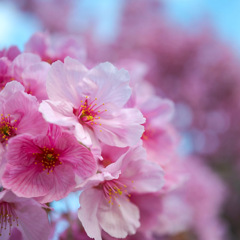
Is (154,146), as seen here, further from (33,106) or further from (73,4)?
(73,4)

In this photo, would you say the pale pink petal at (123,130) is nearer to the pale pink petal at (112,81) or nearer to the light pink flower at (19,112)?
the pale pink petal at (112,81)

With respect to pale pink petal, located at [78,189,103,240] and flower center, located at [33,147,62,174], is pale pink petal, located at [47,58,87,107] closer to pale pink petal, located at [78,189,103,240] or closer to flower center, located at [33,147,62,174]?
flower center, located at [33,147,62,174]

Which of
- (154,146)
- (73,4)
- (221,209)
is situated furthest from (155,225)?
(73,4)

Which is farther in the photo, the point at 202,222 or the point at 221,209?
the point at 221,209

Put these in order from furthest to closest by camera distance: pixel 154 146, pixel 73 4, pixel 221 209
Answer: pixel 73 4
pixel 221 209
pixel 154 146

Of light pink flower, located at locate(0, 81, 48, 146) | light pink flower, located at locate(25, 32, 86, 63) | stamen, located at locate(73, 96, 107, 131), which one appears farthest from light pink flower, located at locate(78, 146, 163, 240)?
light pink flower, located at locate(25, 32, 86, 63)

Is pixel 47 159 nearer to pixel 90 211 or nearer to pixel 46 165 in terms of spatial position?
pixel 46 165
